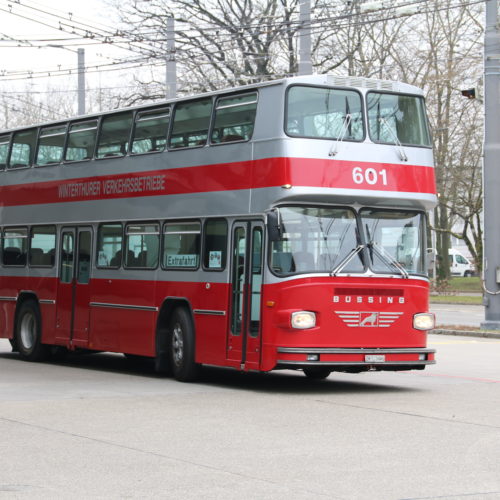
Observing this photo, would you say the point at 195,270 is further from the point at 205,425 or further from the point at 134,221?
the point at 205,425

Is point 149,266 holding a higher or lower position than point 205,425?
higher

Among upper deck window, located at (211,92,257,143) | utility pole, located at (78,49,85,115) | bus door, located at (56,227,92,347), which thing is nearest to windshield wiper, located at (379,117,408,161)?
upper deck window, located at (211,92,257,143)

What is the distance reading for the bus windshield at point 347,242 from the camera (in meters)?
15.0

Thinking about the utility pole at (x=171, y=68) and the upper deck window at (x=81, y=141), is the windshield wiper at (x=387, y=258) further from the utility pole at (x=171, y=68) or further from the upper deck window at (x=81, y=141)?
the utility pole at (x=171, y=68)

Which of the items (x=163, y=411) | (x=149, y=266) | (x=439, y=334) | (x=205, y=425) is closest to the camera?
(x=205, y=425)

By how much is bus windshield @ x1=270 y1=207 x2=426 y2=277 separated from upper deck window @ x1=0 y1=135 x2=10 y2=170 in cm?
866

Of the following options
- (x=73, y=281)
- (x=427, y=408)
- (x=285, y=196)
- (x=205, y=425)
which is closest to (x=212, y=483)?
(x=205, y=425)

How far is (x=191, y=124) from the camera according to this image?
17094mm

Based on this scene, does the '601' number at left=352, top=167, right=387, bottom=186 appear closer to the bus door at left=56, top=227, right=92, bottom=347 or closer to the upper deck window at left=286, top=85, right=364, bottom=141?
the upper deck window at left=286, top=85, right=364, bottom=141

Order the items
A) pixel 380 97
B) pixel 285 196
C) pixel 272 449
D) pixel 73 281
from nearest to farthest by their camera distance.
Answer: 1. pixel 272 449
2. pixel 285 196
3. pixel 380 97
4. pixel 73 281

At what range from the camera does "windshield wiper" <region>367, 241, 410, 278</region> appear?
609 inches

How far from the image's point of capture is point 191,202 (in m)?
16.8

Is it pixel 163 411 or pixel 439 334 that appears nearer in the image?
pixel 163 411

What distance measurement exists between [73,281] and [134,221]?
2.07 m
